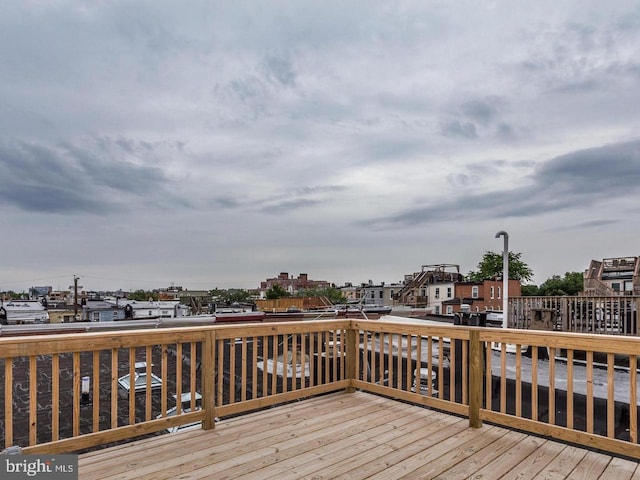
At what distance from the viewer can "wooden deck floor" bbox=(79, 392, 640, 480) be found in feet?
7.97

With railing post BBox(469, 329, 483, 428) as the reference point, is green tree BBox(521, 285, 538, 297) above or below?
below

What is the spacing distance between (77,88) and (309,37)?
473 cm

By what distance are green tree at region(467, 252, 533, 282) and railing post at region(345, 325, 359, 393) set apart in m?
35.3

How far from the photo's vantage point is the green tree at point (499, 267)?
120 feet

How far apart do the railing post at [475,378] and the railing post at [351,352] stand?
1.36 metres

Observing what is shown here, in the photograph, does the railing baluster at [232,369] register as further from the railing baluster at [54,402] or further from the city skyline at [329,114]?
the city skyline at [329,114]

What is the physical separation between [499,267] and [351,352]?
37542 millimetres

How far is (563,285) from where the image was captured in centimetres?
4159

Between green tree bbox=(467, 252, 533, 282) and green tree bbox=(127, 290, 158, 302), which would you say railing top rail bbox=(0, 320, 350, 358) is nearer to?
green tree bbox=(467, 252, 533, 282)

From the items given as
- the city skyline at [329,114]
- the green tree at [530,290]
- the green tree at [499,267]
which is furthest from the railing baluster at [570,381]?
the green tree at [530,290]

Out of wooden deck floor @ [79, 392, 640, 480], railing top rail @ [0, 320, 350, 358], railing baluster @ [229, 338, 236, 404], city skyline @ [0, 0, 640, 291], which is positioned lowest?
wooden deck floor @ [79, 392, 640, 480]

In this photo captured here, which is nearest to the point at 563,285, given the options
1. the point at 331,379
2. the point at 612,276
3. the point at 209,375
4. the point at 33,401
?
the point at 612,276

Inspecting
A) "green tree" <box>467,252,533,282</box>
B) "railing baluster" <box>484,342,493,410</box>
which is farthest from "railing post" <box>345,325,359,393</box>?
"green tree" <box>467,252,533,282</box>

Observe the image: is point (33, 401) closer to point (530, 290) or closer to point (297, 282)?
point (530, 290)
